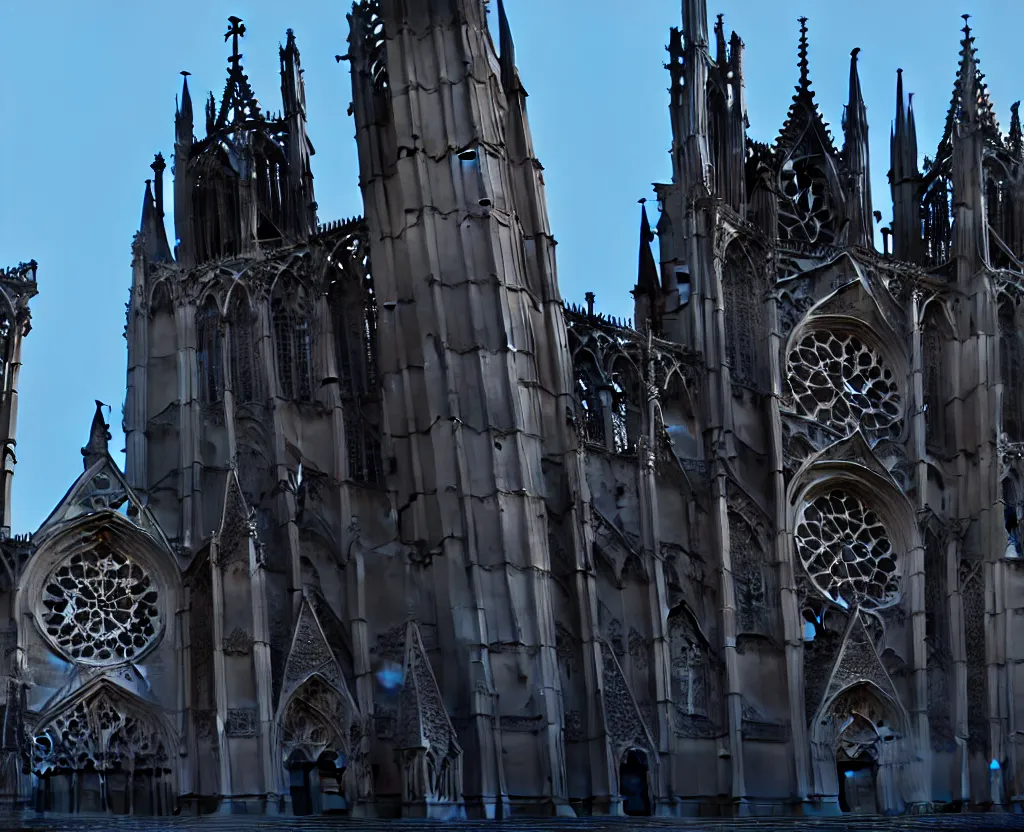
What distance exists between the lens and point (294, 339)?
6144 centimetres

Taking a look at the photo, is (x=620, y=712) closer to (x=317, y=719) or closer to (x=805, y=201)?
(x=317, y=719)

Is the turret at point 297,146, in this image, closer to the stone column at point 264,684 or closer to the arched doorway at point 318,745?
the stone column at point 264,684

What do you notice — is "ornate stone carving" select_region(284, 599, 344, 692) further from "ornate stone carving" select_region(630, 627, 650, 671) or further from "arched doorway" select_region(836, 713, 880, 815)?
"arched doorway" select_region(836, 713, 880, 815)

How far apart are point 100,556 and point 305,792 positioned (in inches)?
262

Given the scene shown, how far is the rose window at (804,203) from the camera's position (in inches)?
2761

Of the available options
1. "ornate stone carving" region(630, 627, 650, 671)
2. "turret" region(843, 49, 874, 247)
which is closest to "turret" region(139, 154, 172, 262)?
"ornate stone carving" region(630, 627, 650, 671)

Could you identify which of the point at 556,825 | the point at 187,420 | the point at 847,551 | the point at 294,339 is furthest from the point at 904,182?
the point at 556,825

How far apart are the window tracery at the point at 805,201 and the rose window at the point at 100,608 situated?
919 inches

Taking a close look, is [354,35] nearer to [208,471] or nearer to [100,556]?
[208,471]

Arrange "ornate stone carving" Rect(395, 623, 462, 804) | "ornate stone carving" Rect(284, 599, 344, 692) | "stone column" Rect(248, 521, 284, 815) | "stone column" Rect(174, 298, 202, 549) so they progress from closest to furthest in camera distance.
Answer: "stone column" Rect(248, 521, 284, 815) → "ornate stone carving" Rect(395, 623, 462, 804) → "ornate stone carving" Rect(284, 599, 344, 692) → "stone column" Rect(174, 298, 202, 549)

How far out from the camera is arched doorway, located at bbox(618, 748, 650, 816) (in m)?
57.7

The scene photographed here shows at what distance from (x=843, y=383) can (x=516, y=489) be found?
42.9ft

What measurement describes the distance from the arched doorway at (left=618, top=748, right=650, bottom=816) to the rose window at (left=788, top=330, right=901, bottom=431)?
12328 millimetres

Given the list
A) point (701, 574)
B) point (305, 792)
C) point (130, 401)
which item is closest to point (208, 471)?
point (130, 401)
